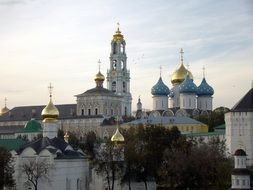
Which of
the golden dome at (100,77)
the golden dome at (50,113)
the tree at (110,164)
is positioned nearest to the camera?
the tree at (110,164)

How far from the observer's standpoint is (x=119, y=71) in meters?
88.7

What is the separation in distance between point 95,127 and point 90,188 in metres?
35.2

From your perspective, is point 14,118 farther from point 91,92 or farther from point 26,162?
point 26,162

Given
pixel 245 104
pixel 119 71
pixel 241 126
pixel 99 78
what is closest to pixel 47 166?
pixel 241 126

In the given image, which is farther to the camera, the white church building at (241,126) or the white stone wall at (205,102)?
the white stone wall at (205,102)

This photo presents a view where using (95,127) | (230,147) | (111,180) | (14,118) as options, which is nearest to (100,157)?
(111,180)

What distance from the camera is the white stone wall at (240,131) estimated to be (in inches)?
2089

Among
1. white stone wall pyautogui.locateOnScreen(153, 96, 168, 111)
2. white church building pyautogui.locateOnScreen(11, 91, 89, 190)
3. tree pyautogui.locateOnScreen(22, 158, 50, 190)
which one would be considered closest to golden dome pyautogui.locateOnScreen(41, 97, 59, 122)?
white church building pyautogui.locateOnScreen(11, 91, 89, 190)

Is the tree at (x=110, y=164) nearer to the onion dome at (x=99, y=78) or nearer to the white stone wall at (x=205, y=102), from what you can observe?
the white stone wall at (x=205, y=102)

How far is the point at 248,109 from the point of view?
53.6 meters

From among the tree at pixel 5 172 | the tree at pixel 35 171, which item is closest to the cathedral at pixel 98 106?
the tree at pixel 35 171

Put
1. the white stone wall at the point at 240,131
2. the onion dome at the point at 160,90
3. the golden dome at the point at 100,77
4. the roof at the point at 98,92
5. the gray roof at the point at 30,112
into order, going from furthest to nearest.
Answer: the gray roof at the point at 30,112
the golden dome at the point at 100,77
the onion dome at the point at 160,90
the roof at the point at 98,92
the white stone wall at the point at 240,131

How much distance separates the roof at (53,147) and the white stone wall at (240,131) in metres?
14.9

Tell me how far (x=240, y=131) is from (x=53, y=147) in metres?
18.8
